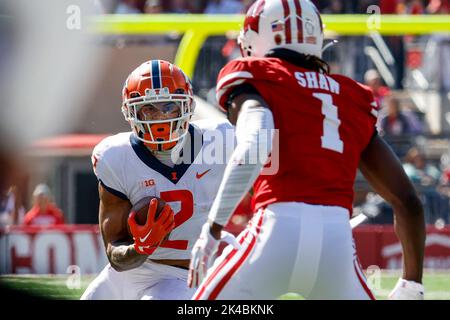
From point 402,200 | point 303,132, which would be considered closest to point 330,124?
point 303,132

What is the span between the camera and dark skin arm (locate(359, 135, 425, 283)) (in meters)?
3.51

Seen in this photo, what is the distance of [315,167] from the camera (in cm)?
332

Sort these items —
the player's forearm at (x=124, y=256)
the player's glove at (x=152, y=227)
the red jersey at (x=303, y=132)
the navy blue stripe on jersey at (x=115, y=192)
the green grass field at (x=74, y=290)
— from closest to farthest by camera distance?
1. the red jersey at (x=303, y=132)
2. the player's glove at (x=152, y=227)
3. the player's forearm at (x=124, y=256)
4. the navy blue stripe on jersey at (x=115, y=192)
5. the green grass field at (x=74, y=290)

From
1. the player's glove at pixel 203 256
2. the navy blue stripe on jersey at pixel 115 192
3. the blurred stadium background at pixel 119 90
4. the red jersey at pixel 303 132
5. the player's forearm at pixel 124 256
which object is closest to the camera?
the player's glove at pixel 203 256

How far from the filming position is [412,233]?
3527 mm

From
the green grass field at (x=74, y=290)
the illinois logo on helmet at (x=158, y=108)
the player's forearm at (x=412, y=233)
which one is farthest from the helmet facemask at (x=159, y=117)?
the green grass field at (x=74, y=290)

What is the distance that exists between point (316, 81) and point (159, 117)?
2.82 ft

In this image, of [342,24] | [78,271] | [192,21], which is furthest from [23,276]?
[342,24]

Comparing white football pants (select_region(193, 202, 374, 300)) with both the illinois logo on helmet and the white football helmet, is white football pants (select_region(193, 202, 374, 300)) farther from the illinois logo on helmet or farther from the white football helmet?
the illinois logo on helmet

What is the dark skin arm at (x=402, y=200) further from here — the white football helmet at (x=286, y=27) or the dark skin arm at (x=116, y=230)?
the dark skin arm at (x=116, y=230)

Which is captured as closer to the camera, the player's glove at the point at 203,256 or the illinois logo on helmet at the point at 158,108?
the player's glove at the point at 203,256

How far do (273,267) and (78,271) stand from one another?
5.45 meters

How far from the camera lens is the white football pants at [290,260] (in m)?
3.22

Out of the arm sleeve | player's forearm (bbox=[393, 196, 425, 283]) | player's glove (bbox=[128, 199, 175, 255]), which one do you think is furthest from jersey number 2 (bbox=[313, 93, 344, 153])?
player's glove (bbox=[128, 199, 175, 255])
